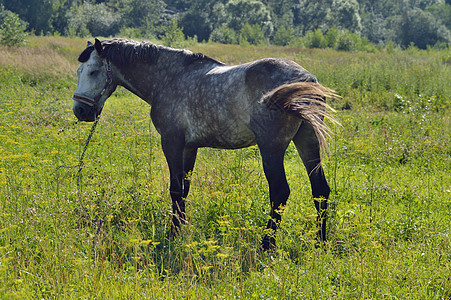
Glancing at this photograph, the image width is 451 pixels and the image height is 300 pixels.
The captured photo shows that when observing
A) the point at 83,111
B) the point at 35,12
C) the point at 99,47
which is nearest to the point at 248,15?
the point at 35,12

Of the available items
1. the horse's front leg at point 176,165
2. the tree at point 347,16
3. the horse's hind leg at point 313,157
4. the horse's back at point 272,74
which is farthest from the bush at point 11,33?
the tree at point 347,16

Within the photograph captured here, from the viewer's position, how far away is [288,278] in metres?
3.19

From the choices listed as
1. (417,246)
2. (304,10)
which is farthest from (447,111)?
(304,10)

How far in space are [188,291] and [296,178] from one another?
380 centimetres

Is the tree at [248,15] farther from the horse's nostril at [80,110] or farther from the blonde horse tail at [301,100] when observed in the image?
the blonde horse tail at [301,100]

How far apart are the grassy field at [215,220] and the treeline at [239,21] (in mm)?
44292

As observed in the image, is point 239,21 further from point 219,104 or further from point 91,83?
point 219,104

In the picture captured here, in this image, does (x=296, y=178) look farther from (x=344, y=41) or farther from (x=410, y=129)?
(x=344, y=41)

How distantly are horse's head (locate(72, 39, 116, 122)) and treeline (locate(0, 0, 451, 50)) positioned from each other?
47462 millimetres

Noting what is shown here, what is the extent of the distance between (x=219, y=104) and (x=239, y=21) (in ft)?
264

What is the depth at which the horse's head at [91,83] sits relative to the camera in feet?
15.9

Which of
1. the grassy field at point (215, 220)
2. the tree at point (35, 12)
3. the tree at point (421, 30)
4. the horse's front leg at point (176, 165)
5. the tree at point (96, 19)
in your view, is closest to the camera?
the grassy field at point (215, 220)

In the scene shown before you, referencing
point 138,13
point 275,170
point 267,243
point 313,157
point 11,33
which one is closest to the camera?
point 275,170

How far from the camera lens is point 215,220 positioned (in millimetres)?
4605
